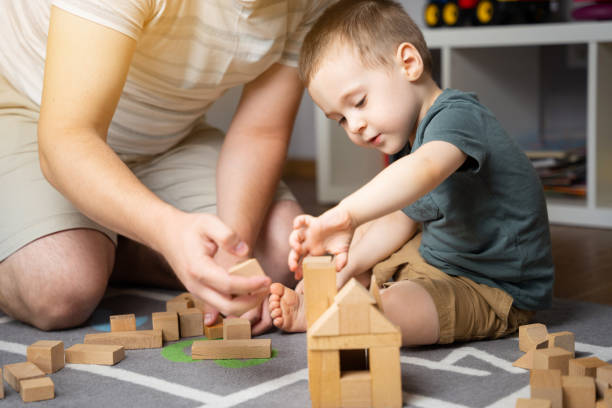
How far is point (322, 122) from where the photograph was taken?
2504 mm

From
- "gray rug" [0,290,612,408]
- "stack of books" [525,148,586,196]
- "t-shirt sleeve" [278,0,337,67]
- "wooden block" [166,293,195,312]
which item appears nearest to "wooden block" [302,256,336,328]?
"gray rug" [0,290,612,408]

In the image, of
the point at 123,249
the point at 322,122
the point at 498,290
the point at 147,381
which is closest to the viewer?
the point at 147,381

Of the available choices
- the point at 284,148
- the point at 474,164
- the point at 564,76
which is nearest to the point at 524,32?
the point at 564,76

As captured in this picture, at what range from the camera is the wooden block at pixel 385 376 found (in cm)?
88

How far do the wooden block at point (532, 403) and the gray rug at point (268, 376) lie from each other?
0.12 feet

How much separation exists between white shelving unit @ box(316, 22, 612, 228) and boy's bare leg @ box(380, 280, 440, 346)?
1.09 metres

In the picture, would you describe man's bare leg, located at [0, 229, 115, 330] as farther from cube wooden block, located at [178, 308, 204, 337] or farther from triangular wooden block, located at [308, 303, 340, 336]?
triangular wooden block, located at [308, 303, 340, 336]

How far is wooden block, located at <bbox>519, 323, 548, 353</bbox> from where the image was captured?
1.07 m

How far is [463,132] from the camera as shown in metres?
1.02

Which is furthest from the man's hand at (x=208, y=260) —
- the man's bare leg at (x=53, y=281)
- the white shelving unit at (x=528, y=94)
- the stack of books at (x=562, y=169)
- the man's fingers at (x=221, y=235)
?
the stack of books at (x=562, y=169)

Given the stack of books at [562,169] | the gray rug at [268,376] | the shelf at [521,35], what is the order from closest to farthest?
the gray rug at [268,376], the shelf at [521,35], the stack of books at [562,169]

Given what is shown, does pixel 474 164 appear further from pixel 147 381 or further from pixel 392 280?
pixel 147 381

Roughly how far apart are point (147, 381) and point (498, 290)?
1.80 feet

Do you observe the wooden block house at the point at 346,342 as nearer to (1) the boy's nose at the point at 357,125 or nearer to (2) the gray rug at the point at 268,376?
(2) the gray rug at the point at 268,376
